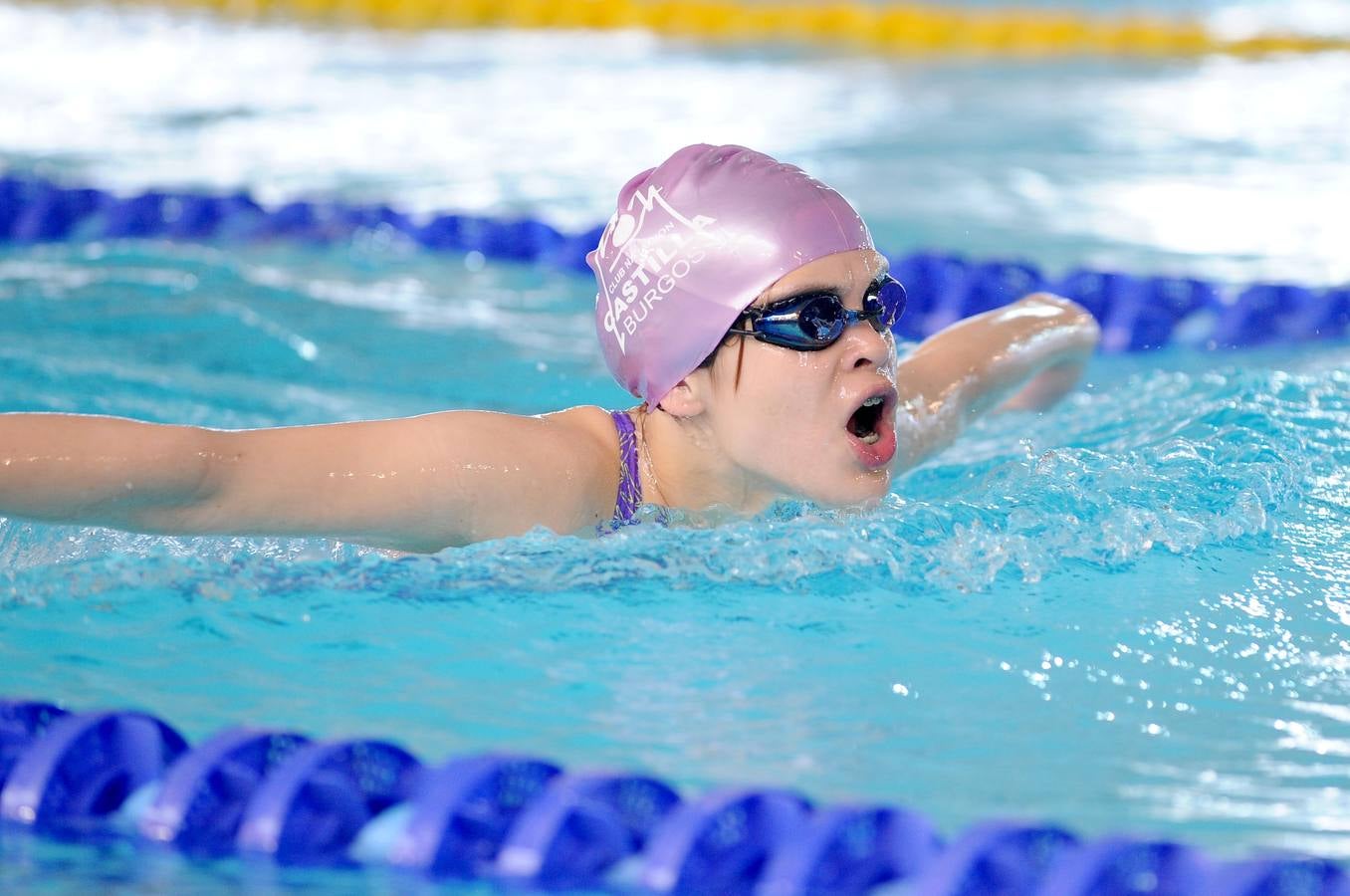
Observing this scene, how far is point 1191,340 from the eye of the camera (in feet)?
16.0

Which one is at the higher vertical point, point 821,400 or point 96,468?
point 821,400

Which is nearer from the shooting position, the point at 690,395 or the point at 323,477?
the point at 323,477

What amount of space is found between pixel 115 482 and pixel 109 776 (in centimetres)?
37

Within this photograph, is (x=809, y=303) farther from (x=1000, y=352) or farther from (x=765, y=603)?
(x=1000, y=352)

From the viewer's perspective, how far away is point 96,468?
2.18 m

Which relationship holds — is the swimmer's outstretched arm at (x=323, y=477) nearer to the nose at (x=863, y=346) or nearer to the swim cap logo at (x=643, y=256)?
the swim cap logo at (x=643, y=256)

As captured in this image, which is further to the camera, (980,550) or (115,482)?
(980,550)

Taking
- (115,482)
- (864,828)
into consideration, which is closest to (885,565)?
(864,828)

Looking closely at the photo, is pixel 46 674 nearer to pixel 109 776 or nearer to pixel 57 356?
pixel 109 776

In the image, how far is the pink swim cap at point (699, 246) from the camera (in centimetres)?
263

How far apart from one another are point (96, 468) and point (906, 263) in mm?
3352

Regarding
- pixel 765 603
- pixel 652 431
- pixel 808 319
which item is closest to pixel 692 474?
pixel 652 431

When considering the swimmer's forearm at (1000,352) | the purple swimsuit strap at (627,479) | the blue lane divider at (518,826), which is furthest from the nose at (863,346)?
the blue lane divider at (518,826)

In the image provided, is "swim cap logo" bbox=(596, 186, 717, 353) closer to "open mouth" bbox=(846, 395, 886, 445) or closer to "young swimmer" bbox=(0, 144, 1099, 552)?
"young swimmer" bbox=(0, 144, 1099, 552)
